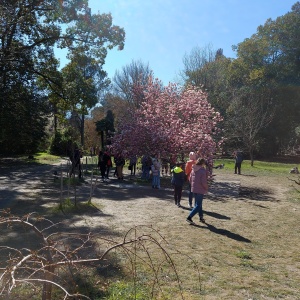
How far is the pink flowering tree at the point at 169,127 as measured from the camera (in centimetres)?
1902

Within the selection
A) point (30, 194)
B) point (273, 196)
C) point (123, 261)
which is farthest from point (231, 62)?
point (123, 261)

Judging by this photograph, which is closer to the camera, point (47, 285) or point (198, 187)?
point (47, 285)

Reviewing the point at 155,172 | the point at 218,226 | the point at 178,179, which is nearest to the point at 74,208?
the point at 178,179

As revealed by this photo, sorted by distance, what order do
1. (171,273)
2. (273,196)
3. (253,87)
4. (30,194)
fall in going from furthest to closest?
1. (253,87)
2. (273,196)
3. (30,194)
4. (171,273)

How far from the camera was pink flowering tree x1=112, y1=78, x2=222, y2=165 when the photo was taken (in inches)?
749

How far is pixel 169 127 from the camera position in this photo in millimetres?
19984

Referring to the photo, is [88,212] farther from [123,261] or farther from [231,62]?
[231,62]

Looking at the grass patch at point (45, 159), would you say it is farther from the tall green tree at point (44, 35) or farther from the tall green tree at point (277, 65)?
the tall green tree at point (277, 65)

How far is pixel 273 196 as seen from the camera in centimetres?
1619

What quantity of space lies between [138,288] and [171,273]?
81cm

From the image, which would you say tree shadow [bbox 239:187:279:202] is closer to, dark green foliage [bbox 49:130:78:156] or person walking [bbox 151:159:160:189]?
person walking [bbox 151:159:160:189]

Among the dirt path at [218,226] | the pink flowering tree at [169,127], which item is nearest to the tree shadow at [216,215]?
the dirt path at [218,226]

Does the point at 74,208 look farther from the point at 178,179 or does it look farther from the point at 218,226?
the point at 218,226

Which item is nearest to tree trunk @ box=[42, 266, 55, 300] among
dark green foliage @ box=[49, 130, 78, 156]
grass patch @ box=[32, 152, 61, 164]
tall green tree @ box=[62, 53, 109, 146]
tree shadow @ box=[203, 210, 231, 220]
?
tree shadow @ box=[203, 210, 231, 220]
